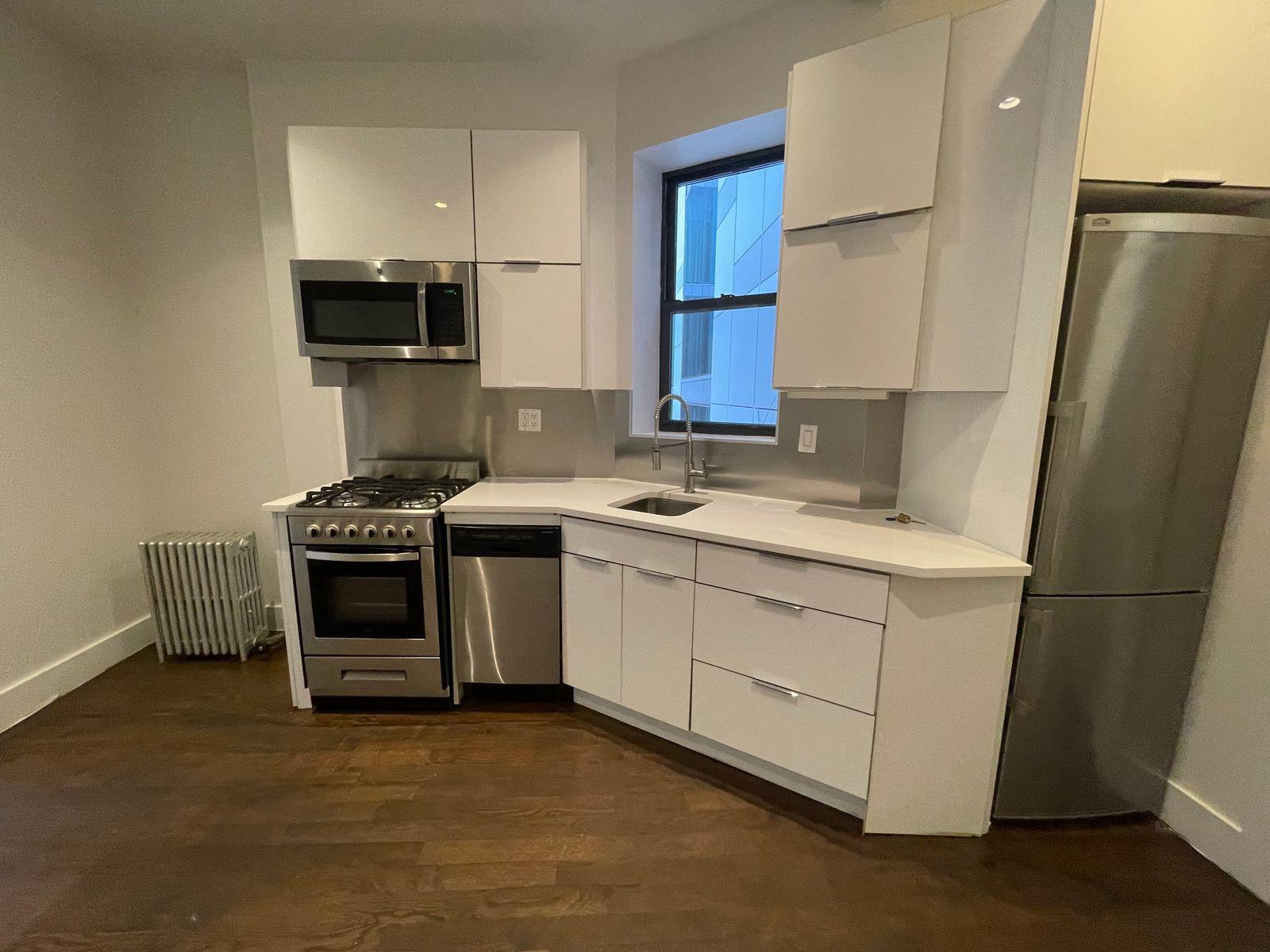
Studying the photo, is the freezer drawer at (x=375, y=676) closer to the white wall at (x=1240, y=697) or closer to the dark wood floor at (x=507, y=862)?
the dark wood floor at (x=507, y=862)

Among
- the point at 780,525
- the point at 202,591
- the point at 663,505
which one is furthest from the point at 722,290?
the point at 202,591

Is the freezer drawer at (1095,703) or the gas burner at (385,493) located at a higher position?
the gas burner at (385,493)

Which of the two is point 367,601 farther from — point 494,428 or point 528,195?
point 528,195

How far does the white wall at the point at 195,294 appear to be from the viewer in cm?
253

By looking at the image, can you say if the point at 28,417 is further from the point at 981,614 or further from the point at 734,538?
the point at 981,614

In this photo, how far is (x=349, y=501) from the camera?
2.20 meters

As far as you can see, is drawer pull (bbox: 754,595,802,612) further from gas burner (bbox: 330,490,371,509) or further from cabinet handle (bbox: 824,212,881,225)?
gas burner (bbox: 330,490,371,509)

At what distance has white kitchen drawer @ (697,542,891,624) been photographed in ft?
5.02

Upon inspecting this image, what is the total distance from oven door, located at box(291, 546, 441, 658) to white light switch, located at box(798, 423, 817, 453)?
1.63m

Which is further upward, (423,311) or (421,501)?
(423,311)

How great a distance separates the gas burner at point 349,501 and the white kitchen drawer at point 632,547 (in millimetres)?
850

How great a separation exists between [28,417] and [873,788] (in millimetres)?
3638

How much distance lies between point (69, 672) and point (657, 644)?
9.05ft

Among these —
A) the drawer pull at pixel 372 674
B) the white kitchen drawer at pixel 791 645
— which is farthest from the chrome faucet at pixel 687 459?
the drawer pull at pixel 372 674
